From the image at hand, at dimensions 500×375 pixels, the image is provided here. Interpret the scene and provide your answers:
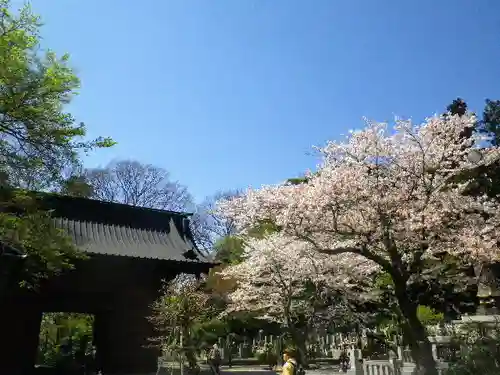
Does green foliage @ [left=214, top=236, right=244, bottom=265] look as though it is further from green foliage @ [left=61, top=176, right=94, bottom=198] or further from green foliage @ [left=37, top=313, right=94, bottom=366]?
green foliage @ [left=61, top=176, right=94, bottom=198]

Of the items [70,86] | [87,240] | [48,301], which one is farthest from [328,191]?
[48,301]

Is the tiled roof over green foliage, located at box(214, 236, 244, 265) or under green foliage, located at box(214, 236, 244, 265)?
under

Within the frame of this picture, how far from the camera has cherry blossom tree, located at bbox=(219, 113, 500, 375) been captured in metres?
9.69

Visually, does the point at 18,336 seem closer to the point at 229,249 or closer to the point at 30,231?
the point at 30,231

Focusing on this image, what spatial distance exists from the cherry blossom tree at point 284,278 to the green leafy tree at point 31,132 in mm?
5904

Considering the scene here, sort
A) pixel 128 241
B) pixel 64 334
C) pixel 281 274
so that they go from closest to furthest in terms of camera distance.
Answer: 1. pixel 128 241
2. pixel 281 274
3. pixel 64 334

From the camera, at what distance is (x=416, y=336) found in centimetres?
856

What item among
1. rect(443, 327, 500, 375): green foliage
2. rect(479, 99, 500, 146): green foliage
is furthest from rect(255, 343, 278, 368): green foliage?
rect(479, 99, 500, 146): green foliage

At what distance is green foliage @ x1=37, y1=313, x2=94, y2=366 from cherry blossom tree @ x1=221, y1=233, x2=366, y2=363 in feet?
23.8

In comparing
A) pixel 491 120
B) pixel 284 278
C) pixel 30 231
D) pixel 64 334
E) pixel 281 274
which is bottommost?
pixel 64 334

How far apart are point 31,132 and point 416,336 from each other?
9.13m

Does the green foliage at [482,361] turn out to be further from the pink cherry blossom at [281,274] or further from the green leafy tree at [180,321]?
the green leafy tree at [180,321]

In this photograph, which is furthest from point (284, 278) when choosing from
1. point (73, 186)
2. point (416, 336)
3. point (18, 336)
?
point (73, 186)

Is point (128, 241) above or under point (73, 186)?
under
